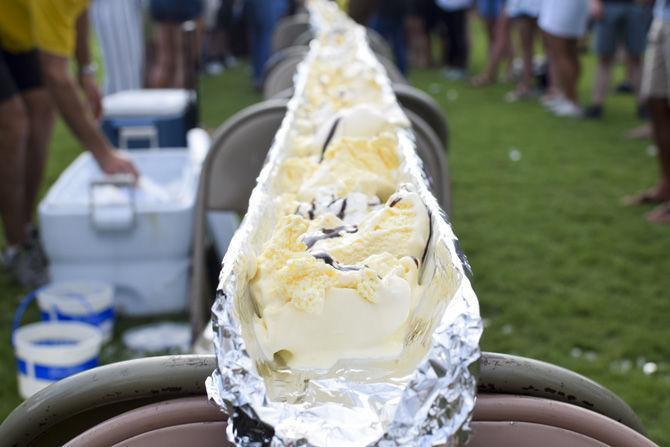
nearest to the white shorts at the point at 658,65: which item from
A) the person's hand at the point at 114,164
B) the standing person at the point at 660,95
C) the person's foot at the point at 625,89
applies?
the standing person at the point at 660,95

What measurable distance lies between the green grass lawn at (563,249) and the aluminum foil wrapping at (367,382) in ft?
5.37

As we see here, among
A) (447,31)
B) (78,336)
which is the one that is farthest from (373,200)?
(447,31)

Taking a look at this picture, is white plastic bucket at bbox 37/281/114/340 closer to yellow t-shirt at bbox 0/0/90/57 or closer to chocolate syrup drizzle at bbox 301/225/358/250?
yellow t-shirt at bbox 0/0/90/57

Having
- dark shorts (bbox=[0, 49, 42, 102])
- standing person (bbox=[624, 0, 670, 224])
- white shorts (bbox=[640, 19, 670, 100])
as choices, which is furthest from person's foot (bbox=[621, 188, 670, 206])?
dark shorts (bbox=[0, 49, 42, 102])

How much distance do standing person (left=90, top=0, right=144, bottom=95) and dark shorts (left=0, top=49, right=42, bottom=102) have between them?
7.13 feet

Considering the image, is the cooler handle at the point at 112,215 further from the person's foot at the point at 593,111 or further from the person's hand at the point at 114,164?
the person's foot at the point at 593,111

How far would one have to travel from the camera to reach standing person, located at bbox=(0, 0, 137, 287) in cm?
299

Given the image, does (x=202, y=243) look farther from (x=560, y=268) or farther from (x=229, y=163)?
(x=560, y=268)

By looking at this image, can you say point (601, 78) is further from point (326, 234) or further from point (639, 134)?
point (326, 234)

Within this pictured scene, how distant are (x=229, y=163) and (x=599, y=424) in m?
1.46

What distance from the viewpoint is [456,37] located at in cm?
976

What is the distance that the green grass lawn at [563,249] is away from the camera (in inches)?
112

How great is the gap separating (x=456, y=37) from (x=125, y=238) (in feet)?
24.5

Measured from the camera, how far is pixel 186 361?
1.02 metres
